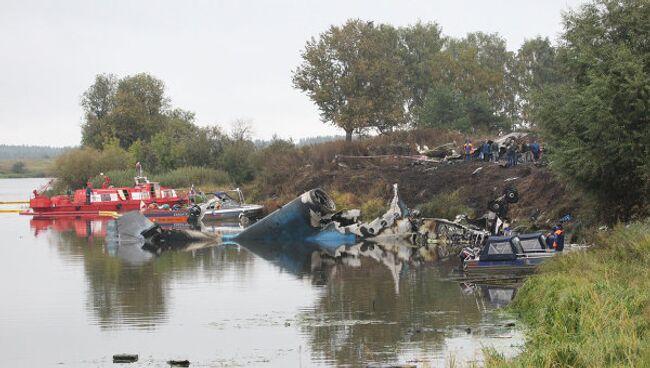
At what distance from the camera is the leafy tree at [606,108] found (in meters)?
35.7

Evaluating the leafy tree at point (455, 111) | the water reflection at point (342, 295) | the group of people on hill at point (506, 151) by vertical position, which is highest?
the leafy tree at point (455, 111)

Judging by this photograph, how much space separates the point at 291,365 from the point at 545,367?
670 centimetres

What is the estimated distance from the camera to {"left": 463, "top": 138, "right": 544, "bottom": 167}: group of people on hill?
56656mm

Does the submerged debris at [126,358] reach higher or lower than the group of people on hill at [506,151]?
lower

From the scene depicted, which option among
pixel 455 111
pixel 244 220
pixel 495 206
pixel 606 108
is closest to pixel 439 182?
pixel 495 206

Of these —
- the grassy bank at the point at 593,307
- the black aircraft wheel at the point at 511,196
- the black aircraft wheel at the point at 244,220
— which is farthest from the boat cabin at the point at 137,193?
the grassy bank at the point at 593,307

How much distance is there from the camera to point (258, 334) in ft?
83.4

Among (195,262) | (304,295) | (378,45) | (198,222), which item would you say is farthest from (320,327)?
(378,45)

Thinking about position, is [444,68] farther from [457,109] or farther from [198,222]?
[198,222]

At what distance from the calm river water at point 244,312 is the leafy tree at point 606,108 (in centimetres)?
641

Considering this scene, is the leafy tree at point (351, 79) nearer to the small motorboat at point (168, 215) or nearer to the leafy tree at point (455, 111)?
the leafy tree at point (455, 111)

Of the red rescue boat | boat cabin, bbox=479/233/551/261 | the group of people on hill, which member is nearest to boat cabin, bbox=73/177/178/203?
the red rescue boat

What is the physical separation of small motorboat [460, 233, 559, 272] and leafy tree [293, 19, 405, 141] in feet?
172

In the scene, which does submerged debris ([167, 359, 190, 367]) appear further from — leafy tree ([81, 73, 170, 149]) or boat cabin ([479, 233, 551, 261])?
leafy tree ([81, 73, 170, 149])
